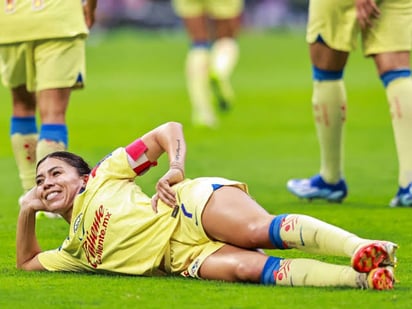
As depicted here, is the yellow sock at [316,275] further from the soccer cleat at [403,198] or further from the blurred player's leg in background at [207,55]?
the blurred player's leg in background at [207,55]

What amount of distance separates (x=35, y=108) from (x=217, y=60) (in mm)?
6985

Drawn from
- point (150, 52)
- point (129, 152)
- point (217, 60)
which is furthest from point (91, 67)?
point (129, 152)

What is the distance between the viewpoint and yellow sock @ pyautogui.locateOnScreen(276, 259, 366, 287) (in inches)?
196

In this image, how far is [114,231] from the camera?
548 cm

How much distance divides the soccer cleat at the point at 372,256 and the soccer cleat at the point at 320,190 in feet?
10.7

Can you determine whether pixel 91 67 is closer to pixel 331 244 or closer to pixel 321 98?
pixel 321 98

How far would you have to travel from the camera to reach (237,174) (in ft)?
31.9

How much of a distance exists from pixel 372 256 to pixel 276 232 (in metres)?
0.48

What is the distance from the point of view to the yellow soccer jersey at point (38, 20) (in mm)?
7402

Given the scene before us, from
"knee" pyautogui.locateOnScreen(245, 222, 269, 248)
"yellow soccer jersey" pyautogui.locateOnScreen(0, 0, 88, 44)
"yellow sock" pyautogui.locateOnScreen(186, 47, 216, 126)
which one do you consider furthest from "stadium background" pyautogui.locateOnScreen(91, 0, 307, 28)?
"knee" pyautogui.locateOnScreen(245, 222, 269, 248)

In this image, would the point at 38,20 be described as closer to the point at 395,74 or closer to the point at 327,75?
the point at 327,75

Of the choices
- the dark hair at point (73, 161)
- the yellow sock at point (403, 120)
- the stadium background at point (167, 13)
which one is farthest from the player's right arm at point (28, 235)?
the stadium background at point (167, 13)

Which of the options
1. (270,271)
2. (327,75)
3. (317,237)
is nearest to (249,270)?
(270,271)

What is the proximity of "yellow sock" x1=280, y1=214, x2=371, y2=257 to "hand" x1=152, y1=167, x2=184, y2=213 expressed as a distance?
22.2 inches
